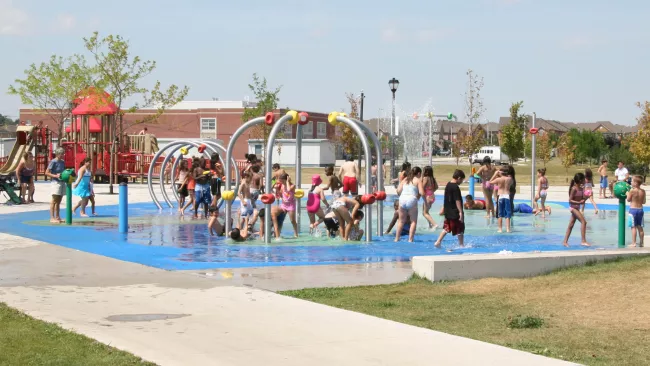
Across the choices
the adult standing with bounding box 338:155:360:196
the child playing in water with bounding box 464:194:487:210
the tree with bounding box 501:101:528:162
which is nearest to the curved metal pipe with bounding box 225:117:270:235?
the adult standing with bounding box 338:155:360:196

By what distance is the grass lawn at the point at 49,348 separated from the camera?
23.9 feet

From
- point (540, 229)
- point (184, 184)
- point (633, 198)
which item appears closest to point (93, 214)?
point (184, 184)

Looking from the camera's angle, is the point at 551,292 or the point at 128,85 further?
the point at 128,85

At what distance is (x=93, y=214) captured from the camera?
81.4 ft

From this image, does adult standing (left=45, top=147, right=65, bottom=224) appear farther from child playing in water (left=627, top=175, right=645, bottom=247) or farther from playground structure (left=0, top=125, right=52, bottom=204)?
child playing in water (left=627, top=175, right=645, bottom=247)

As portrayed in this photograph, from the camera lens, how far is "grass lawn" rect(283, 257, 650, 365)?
8305 mm

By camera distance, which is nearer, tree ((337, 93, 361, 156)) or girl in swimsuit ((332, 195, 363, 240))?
girl in swimsuit ((332, 195, 363, 240))

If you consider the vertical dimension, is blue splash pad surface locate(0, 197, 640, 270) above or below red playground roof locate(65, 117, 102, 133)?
below

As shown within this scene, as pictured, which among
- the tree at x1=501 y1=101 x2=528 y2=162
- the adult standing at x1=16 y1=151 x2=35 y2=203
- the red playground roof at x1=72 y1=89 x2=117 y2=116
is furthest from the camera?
the tree at x1=501 y1=101 x2=528 y2=162

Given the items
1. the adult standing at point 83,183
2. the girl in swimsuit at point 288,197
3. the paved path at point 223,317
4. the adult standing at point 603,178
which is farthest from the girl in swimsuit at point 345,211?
the adult standing at point 603,178

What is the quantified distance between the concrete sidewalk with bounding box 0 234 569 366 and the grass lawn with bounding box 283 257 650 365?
470mm

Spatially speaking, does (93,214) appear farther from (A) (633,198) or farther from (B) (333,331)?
(B) (333,331)

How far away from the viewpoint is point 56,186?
2136cm

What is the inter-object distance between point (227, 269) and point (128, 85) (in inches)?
1014
